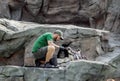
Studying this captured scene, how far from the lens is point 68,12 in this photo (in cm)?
1753

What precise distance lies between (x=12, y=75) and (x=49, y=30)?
13.3 feet

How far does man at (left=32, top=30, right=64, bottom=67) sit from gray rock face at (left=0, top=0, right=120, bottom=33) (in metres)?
9.12

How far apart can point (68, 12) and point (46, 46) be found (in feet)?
32.4

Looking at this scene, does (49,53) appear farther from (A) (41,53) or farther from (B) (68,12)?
(B) (68,12)

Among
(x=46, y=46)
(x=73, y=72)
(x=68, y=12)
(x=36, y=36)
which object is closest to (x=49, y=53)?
(x=46, y=46)

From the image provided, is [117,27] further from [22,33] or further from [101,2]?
[22,33]

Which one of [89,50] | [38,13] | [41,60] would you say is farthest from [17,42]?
[38,13]

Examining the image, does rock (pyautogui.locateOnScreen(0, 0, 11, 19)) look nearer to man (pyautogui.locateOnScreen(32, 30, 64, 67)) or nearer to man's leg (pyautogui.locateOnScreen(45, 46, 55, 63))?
man (pyautogui.locateOnScreen(32, 30, 64, 67))

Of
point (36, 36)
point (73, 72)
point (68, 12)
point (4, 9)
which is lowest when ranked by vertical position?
point (68, 12)

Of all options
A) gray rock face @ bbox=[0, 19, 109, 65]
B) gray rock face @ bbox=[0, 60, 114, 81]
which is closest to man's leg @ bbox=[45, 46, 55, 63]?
gray rock face @ bbox=[0, 60, 114, 81]

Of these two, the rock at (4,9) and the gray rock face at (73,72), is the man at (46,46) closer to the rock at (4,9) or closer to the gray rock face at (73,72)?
the gray rock face at (73,72)

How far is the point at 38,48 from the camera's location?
7.91 metres

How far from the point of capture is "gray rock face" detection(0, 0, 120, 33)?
16797 millimetres

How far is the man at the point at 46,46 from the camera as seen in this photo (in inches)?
301
